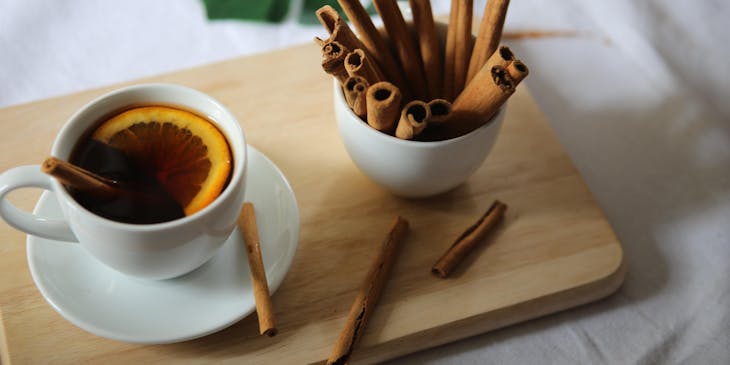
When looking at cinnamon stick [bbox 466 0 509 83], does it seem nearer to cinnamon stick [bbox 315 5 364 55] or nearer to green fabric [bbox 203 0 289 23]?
cinnamon stick [bbox 315 5 364 55]

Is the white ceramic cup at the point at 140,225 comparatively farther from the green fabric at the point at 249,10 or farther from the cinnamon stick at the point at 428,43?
the green fabric at the point at 249,10

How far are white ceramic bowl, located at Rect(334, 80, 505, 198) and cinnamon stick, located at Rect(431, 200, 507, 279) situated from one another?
56mm

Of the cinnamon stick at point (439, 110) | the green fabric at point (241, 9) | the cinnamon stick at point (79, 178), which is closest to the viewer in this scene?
the cinnamon stick at point (79, 178)

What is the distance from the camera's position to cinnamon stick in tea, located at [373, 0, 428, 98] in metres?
0.72

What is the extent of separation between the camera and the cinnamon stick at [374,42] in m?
0.70

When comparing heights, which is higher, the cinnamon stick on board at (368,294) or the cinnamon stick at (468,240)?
the cinnamon stick at (468,240)

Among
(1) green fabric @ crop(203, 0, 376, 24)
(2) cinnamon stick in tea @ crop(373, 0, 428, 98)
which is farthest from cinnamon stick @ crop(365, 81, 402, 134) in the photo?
(1) green fabric @ crop(203, 0, 376, 24)

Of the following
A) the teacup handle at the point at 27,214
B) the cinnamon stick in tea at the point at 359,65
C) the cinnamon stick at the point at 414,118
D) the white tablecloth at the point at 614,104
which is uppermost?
the cinnamon stick in tea at the point at 359,65

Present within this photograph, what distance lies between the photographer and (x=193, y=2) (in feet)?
3.49

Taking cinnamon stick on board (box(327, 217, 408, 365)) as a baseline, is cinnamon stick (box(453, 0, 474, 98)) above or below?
above

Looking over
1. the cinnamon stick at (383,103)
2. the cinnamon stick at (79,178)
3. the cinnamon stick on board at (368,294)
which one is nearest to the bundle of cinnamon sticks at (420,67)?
the cinnamon stick at (383,103)

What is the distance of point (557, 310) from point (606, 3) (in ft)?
1.87

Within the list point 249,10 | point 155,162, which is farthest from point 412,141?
point 249,10

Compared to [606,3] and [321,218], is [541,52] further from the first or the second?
[321,218]
